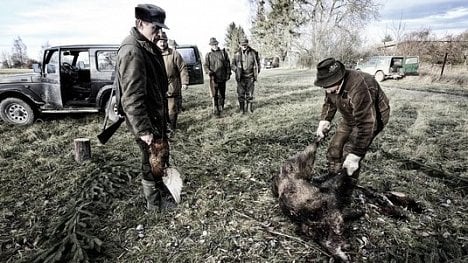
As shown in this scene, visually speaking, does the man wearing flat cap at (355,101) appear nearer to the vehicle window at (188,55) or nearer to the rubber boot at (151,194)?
the rubber boot at (151,194)

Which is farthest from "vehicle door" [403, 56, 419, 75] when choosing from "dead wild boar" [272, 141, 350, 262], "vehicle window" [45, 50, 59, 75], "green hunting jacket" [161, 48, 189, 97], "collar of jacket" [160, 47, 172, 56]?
"vehicle window" [45, 50, 59, 75]

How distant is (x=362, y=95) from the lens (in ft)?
8.85

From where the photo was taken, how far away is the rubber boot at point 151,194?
2980 mm

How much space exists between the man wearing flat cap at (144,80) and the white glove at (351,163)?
1822 millimetres

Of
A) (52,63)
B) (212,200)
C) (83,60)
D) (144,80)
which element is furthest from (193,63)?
(144,80)

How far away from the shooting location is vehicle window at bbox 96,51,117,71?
6.74 metres

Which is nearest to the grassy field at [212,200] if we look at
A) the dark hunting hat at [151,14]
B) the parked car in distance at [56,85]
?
the parked car in distance at [56,85]

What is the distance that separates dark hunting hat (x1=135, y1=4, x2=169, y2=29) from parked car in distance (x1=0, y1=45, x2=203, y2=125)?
4457 mm

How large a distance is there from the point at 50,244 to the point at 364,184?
3.60m

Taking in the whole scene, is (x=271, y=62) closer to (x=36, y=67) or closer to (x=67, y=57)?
(x=67, y=57)

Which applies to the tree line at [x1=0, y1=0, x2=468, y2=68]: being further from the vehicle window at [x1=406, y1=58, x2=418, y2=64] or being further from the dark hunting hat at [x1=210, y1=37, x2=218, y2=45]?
the dark hunting hat at [x1=210, y1=37, x2=218, y2=45]

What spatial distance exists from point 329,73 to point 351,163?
89 centimetres

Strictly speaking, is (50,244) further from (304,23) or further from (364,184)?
(304,23)

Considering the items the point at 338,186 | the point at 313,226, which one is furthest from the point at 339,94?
the point at 313,226
